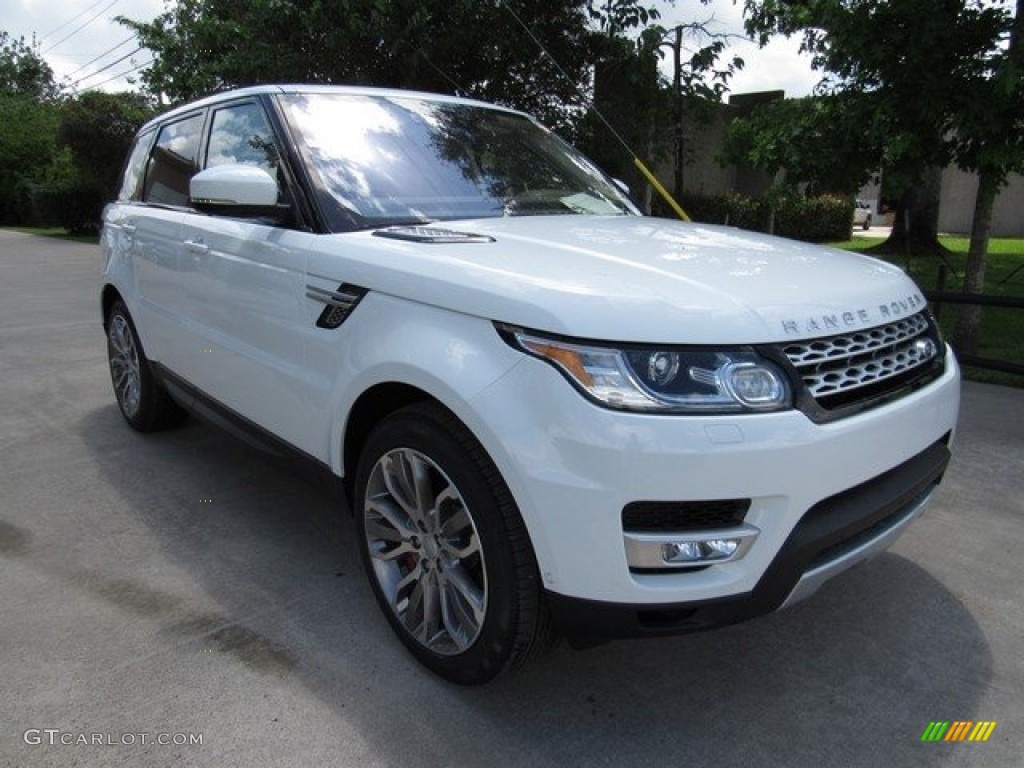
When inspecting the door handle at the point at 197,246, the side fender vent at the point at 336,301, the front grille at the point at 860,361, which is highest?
the door handle at the point at 197,246

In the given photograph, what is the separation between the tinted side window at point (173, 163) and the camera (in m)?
4.09

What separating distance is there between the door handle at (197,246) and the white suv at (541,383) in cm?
11

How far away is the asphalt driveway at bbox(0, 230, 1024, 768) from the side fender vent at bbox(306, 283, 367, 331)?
0.69 meters

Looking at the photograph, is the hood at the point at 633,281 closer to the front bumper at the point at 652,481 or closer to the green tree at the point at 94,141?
the front bumper at the point at 652,481

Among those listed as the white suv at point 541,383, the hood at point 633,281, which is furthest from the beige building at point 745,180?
the white suv at point 541,383

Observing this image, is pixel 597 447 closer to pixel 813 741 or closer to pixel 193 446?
pixel 813 741

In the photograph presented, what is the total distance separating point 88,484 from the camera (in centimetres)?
420

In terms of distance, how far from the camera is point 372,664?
8.63 feet

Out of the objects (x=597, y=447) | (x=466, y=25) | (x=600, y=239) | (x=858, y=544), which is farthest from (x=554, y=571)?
(x=466, y=25)

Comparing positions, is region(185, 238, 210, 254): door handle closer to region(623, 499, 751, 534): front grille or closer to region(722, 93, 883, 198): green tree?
region(623, 499, 751, 534): front grille

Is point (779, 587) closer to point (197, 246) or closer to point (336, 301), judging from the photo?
point (336, 301)

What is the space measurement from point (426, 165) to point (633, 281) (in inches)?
55.5

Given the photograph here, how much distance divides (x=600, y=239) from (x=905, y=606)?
5.92 ft

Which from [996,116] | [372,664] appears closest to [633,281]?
[372,664]
